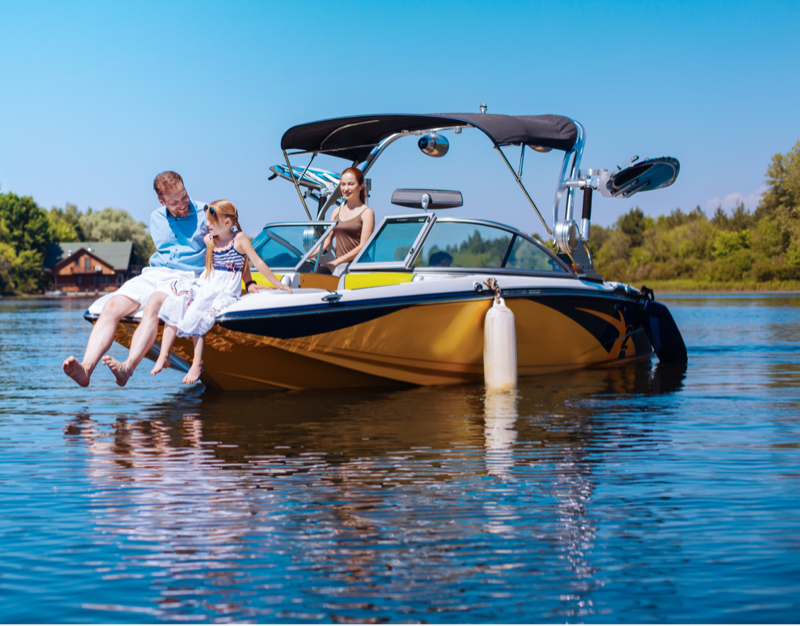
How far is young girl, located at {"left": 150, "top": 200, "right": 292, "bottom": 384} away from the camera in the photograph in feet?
21.5

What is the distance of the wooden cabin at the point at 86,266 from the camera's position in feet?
284

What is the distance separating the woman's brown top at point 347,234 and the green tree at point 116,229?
9519cm

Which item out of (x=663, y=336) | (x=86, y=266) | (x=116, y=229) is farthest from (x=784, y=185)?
(x=116, y=229)

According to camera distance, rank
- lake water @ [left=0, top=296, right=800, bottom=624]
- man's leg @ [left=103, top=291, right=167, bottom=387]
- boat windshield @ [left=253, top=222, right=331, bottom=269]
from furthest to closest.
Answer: boat windshield @ [left=253, top=222, right=331, bottom=269] < man's leg @ [left=103, top=291, right=167, bottom=387] < lake water @ [left=0, top=296, right=800, bottom=624]

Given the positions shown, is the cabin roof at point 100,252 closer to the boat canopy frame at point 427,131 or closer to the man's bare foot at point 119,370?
the boat canopy frame at point 427,131

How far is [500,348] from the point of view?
25.0 ft

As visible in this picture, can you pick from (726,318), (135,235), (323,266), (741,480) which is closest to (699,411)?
(741,480)

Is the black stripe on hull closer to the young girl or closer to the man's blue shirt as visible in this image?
the young girl

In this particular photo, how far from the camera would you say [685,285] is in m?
57.3

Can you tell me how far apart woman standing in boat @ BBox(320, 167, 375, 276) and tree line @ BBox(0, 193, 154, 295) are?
76075 mm

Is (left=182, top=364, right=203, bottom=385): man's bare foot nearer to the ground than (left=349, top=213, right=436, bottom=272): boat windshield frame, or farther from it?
nearer to the ground

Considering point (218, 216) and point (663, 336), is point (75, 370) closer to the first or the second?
point (218, 216)

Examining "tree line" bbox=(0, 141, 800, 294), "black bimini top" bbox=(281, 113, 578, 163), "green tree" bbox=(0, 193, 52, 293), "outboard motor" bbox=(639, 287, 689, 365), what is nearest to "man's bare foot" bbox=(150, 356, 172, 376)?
"black bimini top" bbox=(281, 113, 578, 163)

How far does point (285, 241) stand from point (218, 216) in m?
2.51
